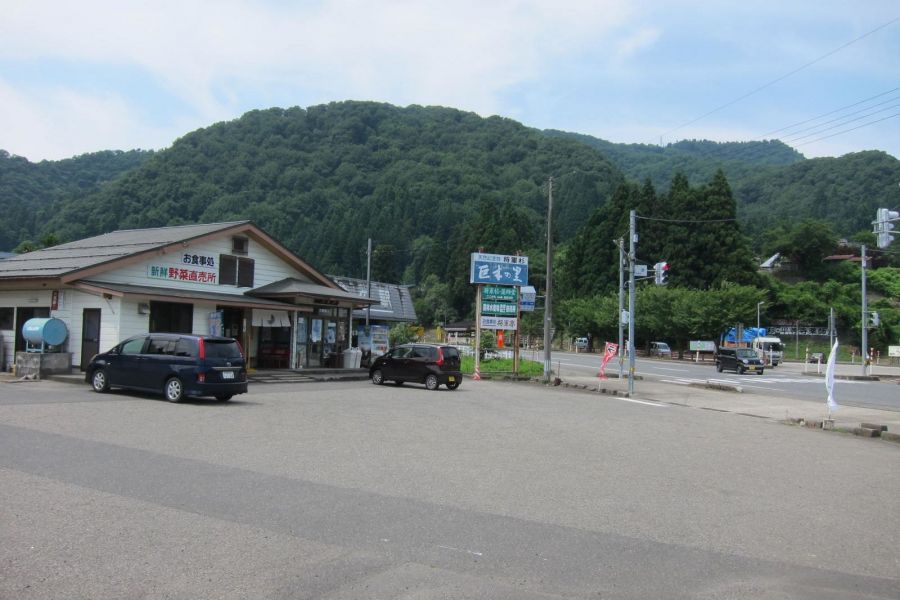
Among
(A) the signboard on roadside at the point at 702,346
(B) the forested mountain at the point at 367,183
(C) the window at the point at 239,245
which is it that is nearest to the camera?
(C) the window at the point at 239,245

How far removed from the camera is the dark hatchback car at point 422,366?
2398cm

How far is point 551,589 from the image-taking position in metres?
5.16

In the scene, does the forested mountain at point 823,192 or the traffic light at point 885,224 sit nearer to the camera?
the traffic light at point 885,224

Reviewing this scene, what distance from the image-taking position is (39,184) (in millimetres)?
92188

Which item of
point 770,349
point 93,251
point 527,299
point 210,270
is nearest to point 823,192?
point 770,349

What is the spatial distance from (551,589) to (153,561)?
3.02 metres

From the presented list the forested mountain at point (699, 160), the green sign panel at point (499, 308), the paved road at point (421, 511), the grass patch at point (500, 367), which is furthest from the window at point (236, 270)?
the forested mountain at point (699, 160)

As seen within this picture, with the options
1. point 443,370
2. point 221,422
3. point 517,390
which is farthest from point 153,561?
point 517,390

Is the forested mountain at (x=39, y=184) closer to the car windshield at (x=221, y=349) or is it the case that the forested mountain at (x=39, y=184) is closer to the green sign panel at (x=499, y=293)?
the green sign panel at (x=499, y=293)

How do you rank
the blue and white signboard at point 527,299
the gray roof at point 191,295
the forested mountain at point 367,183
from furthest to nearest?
the forested mountain at point 367,183, the blue and white signboard at point 527,299, the gray roof at point 191,295

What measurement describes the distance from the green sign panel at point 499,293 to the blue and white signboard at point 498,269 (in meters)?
0.31

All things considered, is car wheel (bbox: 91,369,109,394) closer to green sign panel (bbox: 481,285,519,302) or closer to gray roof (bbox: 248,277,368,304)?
gray roof (bbox: 248,277,368,304)

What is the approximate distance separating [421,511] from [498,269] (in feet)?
78.7

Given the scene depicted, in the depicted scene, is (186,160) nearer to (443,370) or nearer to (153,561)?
(443,370)
